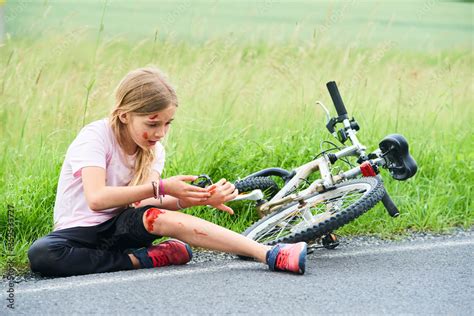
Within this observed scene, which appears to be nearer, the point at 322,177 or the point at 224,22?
the point at 322,177

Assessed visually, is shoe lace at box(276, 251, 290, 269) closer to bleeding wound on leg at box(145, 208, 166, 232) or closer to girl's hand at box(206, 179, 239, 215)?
girl's hand at box(206, 179, 239, 215)

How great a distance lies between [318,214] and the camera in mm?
5316

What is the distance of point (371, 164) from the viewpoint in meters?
5.02

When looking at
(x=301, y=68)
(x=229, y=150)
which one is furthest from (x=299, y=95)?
(x=229, y=150)

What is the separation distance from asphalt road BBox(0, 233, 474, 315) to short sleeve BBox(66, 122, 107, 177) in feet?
2.02

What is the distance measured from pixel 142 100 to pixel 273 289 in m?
1.27

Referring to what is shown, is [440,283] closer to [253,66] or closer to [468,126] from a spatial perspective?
[468,126]

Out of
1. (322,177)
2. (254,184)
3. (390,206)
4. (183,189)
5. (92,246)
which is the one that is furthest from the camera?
(254,184)

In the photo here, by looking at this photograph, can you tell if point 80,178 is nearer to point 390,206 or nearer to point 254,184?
point 254,184

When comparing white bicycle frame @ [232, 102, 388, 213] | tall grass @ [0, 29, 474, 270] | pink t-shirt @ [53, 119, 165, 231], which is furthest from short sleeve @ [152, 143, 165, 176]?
tall grass @ [0, 29, 474, 270]

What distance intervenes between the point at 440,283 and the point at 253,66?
4176 millimetres

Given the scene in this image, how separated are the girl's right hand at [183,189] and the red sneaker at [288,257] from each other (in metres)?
0.50

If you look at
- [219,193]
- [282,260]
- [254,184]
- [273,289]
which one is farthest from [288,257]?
[254,184]

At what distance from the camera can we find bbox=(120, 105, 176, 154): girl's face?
4742 mm
